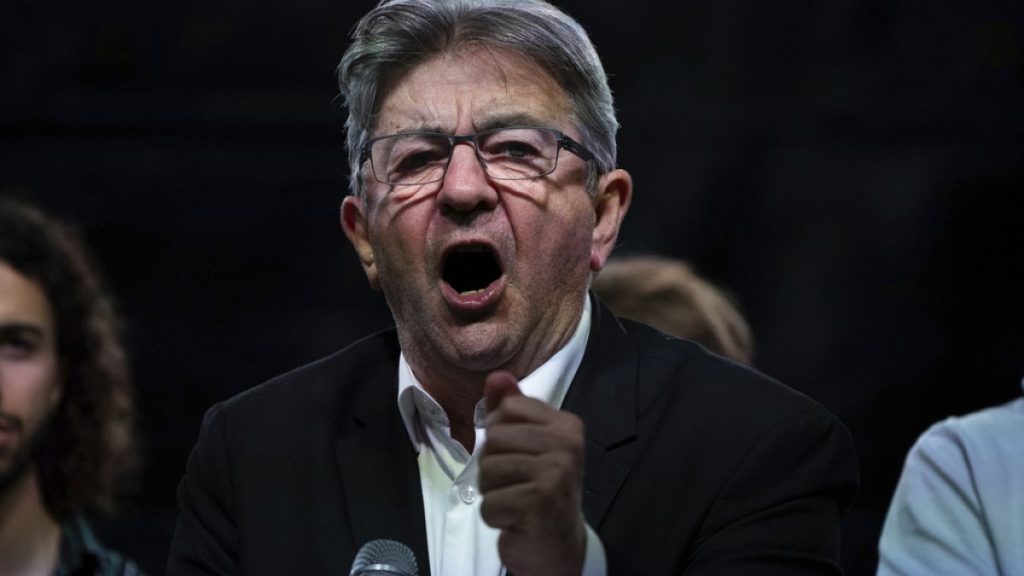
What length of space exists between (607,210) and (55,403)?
119 cm

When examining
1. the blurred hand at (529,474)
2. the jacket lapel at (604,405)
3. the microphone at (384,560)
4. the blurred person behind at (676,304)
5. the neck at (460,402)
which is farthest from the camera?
the blurred person behind at (676,304)

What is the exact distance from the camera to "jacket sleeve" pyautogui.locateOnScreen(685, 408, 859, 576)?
1.90m

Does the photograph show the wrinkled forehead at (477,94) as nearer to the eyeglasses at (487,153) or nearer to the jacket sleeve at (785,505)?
the eyeglasses at (487,153)

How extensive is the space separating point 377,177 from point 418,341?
0.23 meters

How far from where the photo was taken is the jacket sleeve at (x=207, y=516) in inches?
85.0

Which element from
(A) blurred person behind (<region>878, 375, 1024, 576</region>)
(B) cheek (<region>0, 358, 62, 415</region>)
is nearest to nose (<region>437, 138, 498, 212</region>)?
(A) blurred person behind (<region>878, 375, 1024, 576</region>)

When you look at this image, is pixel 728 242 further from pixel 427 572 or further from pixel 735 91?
pixel 427 572

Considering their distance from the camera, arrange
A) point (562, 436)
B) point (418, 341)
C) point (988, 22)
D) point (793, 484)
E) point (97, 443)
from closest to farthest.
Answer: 1. point (562, 436)
2. point (793, 484)
3. point (418, 341)
4. point (97, 443)
5. point (988, 22)

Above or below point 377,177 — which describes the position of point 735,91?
below

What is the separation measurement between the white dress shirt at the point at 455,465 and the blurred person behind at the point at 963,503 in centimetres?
60

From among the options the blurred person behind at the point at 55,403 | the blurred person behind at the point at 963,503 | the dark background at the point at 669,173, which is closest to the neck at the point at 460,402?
the blurred person behind at the point at 963,503

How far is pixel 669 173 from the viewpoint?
3604 mm

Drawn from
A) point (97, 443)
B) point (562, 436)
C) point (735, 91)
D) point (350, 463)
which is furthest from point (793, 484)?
point (735, 91)

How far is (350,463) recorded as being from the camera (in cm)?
217
